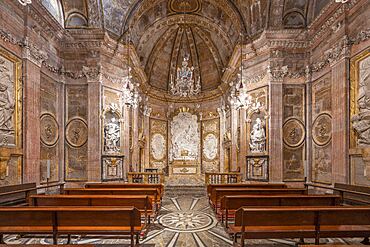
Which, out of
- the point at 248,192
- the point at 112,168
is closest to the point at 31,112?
the point at 112,168

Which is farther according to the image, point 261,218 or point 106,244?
point 106,244

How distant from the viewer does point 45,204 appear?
21.3 ft

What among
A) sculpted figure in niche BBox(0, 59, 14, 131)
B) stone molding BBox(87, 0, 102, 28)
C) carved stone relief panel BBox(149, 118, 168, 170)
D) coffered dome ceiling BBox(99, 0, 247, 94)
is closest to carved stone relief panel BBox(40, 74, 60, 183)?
sculpted figure in niche BBox(0, 59, 14, 131)

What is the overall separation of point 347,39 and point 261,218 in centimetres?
822

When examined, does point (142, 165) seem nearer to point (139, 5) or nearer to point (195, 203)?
point (195, 203)

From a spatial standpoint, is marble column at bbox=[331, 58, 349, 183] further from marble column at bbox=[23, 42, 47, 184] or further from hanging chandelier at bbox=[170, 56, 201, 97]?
marble column at bbox=[23, 42, 47, 184]

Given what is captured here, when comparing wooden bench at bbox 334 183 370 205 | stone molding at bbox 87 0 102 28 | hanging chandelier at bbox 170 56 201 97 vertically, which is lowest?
wooden bench at bbox 334 183 370 205

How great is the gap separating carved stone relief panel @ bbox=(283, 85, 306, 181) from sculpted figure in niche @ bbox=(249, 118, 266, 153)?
3.37 ft

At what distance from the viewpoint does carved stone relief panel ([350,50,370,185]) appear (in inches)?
336

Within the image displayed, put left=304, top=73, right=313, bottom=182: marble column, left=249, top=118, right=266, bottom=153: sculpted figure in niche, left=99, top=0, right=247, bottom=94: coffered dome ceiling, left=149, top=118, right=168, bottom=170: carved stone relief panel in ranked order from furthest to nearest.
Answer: left=149, top=118, right=168, bottom=170: carved stone relief panel < left=99, top=0, right=247, bottom=94: coffered dome ceiling < left=249, top=118, right=266, bottom=153: sculpted figure in niche < left=304, top=73, right=313, bottom=182: marble column

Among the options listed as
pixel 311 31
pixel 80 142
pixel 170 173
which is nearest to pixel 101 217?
pixel 80 142

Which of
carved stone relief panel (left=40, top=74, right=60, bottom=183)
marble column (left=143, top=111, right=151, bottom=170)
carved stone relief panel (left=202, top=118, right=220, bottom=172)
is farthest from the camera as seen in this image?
carved stone relief panel (left=202, top=118, right=220, bottom=172)

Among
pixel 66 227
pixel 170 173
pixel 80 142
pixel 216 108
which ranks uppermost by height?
pixel 216 108

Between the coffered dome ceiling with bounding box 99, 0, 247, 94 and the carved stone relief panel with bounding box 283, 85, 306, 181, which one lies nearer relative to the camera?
the carved stone relief panel with bounding box 283, 85, 306, 181
